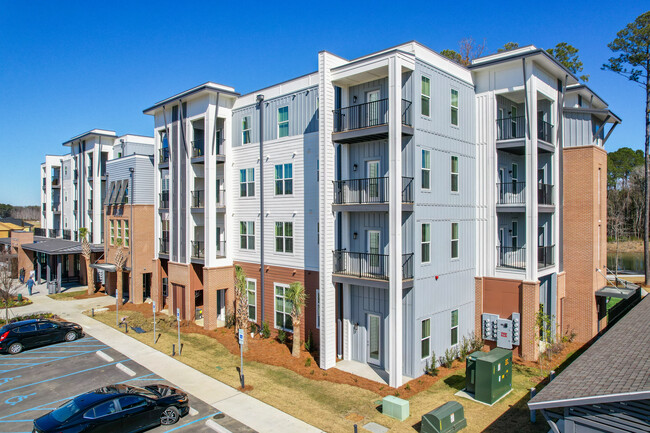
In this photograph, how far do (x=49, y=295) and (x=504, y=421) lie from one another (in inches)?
1429

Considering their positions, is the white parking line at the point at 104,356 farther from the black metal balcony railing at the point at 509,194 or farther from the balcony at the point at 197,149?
the black metal balcony railing at the point at 509,194

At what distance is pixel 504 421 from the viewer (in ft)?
44.4

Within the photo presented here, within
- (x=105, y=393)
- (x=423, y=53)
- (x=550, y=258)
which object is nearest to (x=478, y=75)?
(x=423, y=53)

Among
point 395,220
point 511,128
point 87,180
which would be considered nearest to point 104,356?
point 395,220

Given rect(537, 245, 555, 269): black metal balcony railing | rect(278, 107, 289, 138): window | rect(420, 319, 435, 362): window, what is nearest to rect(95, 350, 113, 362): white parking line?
rect(278, 107, 289, 138): window

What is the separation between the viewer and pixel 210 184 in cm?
2531

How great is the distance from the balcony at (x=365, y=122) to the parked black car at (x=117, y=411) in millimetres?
11783

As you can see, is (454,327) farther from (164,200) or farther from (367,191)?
(164,200)

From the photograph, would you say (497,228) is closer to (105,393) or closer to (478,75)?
(478,75)

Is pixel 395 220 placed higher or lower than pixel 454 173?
lower

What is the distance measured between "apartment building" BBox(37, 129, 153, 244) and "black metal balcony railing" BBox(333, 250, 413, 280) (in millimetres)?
26739

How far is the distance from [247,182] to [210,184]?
230cm

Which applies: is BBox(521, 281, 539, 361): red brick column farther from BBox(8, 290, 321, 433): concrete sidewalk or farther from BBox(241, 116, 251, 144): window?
BBox(241, 116, 251, 144): window

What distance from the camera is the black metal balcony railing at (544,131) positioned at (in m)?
20.9
